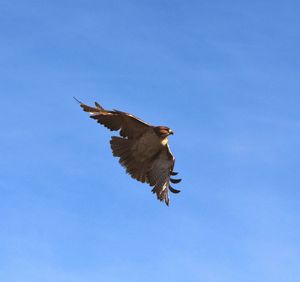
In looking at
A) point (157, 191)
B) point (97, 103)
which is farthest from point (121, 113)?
point (157, 191)

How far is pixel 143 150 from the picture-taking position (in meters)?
23.9

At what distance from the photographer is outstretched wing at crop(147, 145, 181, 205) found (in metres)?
23.9

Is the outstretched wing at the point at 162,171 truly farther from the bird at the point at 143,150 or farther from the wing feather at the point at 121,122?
the wing feather at the point at 121,122

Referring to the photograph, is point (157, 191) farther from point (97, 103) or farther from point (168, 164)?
point (97, 103)

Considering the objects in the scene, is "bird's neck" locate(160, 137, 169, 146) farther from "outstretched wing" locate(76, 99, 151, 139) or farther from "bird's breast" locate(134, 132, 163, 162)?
"outstretched wing" locate(76, 99, 151, 139)

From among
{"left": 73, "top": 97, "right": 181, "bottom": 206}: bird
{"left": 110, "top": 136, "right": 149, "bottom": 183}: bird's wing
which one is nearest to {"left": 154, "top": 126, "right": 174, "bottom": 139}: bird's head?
{"left": 73, "top": 97, "right": 181, "bottom": 206}: bird

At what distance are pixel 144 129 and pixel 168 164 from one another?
119 cm

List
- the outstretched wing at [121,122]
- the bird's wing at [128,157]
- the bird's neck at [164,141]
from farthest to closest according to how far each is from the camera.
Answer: the bird's wing at [128,157] → the bird's neck at [164,141] → the outstretched wing at [121,122]

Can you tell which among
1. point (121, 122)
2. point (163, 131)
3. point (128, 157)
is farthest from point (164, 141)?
point (121, 122)

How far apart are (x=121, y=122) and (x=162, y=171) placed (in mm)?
1733

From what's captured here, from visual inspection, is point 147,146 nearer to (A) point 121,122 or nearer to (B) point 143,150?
(B) point 143,150

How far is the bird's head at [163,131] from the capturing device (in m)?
23.4

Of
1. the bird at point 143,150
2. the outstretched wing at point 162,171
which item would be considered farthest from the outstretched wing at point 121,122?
the outstretched wing at point 162,171

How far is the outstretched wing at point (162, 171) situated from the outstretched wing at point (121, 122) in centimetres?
87
